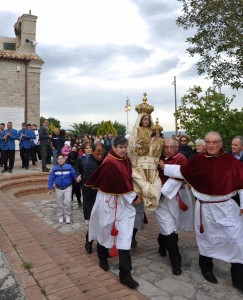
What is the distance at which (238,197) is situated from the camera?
13.8 feet

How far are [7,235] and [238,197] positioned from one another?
3.18 m

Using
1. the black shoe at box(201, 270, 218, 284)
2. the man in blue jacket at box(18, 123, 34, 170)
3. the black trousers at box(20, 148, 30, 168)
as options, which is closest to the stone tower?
the black trousers at box(20, 148, 30, 168)

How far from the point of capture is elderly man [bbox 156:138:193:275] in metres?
4.29

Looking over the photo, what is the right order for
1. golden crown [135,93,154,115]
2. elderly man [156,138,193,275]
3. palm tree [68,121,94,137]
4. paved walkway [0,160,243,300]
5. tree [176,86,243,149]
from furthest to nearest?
1. palm tree [68,121,94,137]
2. tree [176,86,243,149]
3. golden crown [135,93,154,115]
4. elderly man [156,138,193,275]
5. paved walkway [0,160,243,300]

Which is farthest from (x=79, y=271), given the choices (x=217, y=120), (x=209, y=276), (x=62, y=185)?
(x=217, y=120)

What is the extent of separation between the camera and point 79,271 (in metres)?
3.80

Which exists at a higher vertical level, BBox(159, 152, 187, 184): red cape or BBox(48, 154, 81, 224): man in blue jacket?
BBox(159, 152, 187, 184): red cape

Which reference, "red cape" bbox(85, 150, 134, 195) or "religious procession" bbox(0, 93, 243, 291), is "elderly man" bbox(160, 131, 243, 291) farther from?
"red cape" bbox(85, 150, 134, 195)

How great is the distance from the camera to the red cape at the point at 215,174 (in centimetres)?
391

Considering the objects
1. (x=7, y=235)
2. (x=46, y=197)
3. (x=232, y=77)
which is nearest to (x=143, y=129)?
(x=7, y=235)

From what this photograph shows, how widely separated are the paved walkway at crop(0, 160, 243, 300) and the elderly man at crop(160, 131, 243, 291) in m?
0.32

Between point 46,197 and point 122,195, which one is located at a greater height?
point 122,195

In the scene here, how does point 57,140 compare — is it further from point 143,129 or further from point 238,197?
point 238,197

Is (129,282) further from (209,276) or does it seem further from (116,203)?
(209,276)
